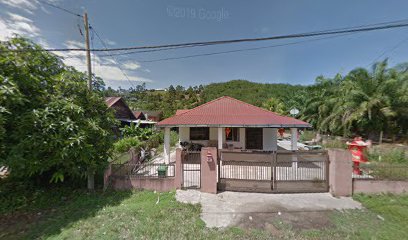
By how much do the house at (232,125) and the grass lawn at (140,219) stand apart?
431 centimetres

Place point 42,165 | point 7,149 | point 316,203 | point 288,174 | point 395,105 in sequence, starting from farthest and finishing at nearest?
point 395,105, point 288,174, point 316,203, point 42,165, point 7,149

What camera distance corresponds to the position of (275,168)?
6215mm

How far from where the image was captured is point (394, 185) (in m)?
6.07

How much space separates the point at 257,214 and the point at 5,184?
850 centimetres

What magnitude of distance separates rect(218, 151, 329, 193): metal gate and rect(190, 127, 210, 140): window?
686 centimetres

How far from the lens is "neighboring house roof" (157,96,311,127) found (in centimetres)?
943

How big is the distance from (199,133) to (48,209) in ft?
30.3

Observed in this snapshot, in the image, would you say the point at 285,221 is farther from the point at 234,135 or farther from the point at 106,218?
the point at 234,135

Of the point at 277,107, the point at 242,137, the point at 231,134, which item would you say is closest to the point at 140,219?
the point at 242,137

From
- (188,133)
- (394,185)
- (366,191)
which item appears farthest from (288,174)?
(188,133)

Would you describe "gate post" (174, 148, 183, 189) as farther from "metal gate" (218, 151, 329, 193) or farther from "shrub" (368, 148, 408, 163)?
"shrub" (368, 148, 408, 163)

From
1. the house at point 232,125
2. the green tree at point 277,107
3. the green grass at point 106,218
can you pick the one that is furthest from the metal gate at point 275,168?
the green tree at point 277,107

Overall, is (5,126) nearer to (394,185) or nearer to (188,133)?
(188,133)

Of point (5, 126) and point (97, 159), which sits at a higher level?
point (5, 126)
